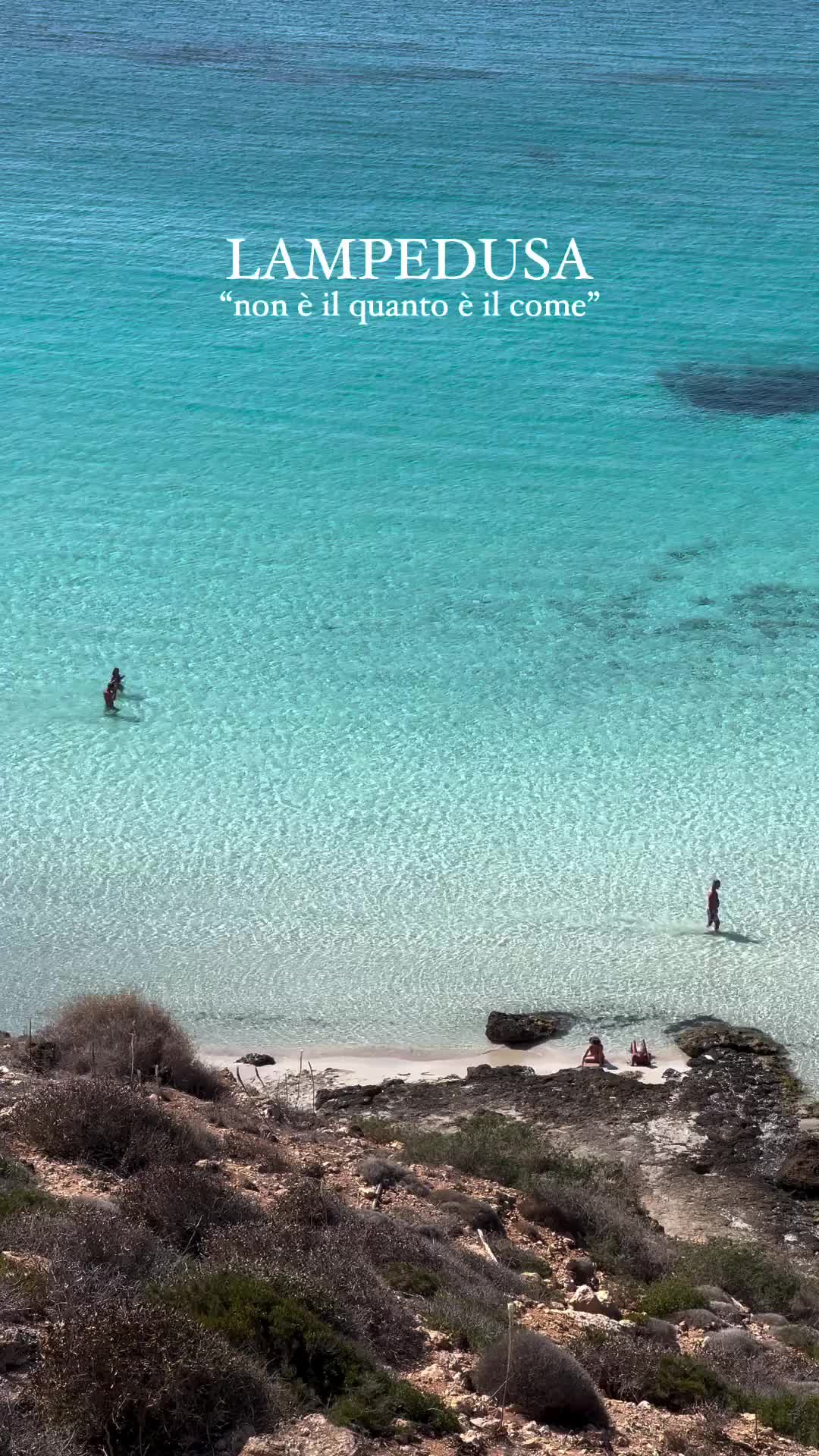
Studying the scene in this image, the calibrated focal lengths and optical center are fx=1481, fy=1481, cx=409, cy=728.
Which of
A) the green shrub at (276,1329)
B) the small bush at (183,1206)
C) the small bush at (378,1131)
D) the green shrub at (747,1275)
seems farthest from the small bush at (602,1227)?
the green shrub at (276,1329)

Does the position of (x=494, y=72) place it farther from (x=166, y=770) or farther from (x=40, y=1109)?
(x=40, y=1109)

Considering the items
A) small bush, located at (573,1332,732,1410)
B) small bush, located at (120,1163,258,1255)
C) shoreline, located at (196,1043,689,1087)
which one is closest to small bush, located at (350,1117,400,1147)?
shoreline, located at (196,1043,689,1087)

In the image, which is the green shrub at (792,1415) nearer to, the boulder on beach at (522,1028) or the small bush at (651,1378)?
the small bush at (651,1378)

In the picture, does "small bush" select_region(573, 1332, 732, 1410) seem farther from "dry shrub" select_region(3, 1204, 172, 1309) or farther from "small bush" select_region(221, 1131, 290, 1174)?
"small bush" select_region(221, 1131, 290, 1174)

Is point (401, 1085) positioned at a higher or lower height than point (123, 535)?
lower

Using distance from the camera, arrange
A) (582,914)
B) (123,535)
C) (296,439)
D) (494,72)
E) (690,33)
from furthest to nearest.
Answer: (690,33) → (494,72) → (296,439) → (123,535) → (582,914)

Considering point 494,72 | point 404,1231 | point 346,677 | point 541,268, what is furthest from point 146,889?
point 494,72
